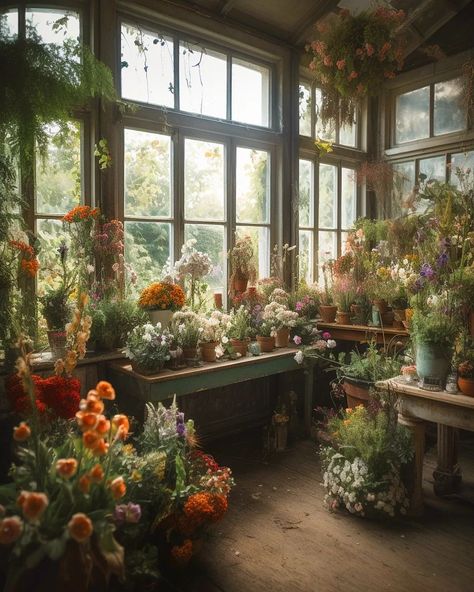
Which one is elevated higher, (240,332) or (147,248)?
(147,248)

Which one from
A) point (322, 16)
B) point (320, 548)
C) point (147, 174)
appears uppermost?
point (322, 16)

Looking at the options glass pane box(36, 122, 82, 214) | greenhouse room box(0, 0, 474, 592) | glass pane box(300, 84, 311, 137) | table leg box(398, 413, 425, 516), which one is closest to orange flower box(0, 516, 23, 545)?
greenhouse room box(0, 0, 474, 592)

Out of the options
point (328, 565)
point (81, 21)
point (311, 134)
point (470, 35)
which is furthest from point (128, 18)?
point (328, 565)

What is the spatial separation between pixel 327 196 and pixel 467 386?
2.99m

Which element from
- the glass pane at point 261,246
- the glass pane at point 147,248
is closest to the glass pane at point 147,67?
the glass pane at point 147,248

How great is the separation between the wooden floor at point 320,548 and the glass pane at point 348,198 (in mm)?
2916

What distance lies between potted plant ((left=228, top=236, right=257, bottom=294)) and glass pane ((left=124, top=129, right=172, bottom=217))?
67 cm

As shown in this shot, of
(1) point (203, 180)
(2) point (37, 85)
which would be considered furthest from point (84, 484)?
(1) point (203, 180)

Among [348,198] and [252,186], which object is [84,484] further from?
[348,198]

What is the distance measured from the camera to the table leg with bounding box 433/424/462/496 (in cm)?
334

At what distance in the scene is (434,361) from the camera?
285 centimetres

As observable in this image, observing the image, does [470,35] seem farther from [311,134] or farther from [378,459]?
[378,459]

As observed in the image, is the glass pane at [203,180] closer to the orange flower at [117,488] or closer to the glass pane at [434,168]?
Answer: the glass pane at [434,168]

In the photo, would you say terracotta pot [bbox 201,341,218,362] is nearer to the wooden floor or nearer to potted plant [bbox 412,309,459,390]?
the wooden floor
